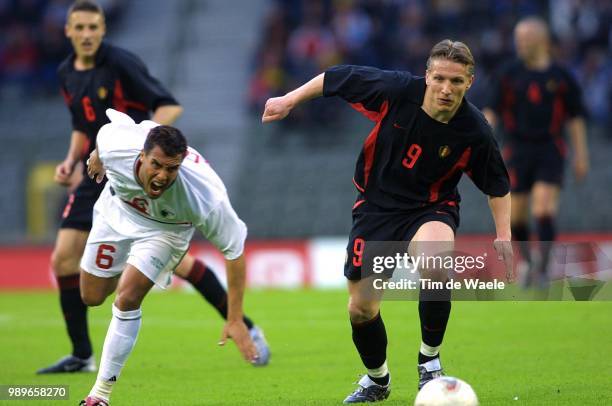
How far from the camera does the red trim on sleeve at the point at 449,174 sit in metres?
5.78

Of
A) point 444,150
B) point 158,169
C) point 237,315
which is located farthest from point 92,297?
point 444,150

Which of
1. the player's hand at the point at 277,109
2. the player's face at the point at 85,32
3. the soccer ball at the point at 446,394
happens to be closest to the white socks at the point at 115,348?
the player's hand at the point at 277,109

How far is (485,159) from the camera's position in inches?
227

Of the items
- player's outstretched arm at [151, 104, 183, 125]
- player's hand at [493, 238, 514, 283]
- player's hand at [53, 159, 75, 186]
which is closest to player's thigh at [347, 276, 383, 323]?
player's hand at [493, 238, 514, 283]

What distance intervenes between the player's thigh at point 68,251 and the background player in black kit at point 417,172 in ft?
8.43

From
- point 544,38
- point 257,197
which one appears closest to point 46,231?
point 257,197

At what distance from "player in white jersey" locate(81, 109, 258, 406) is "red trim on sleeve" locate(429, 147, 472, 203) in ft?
3.60

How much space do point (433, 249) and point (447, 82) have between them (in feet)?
2.89

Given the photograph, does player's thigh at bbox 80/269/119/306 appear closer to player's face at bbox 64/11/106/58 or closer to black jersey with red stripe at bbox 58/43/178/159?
black jersey with red stripe at bbox 58/43/178/159

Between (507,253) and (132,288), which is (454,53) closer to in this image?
(507,253)

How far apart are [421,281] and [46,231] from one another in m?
13.1

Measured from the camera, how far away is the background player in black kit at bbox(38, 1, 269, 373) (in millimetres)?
7648

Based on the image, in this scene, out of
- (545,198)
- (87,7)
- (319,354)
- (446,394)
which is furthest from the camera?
(545,198)

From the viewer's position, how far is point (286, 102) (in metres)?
5.50
